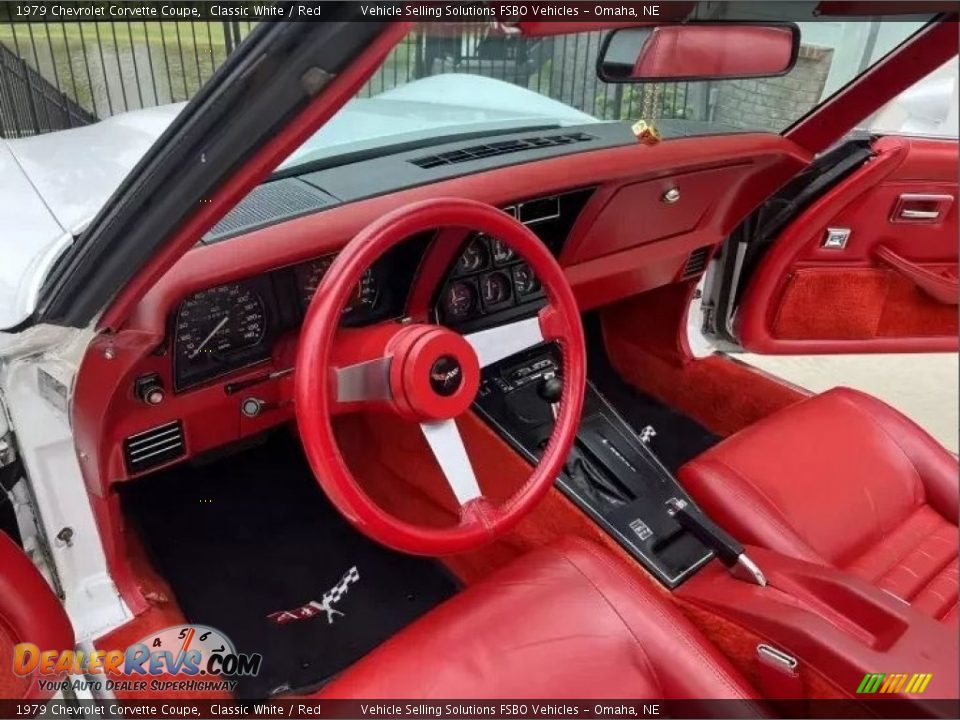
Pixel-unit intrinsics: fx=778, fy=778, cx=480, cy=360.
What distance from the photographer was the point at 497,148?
5.76 feet

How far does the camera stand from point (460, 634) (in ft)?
3.92

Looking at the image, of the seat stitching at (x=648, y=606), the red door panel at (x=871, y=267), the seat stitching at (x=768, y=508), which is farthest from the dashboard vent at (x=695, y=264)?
the seat stitching at (x=648, y=606)

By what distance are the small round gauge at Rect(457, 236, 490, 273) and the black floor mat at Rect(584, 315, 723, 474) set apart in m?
0.81

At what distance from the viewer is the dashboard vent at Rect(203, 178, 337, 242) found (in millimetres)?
1351

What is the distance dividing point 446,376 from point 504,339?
24 centimetres

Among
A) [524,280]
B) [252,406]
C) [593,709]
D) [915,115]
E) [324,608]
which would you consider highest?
[915,115]

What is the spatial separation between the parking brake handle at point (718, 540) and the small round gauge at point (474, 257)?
2.25 feet

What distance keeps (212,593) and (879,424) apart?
5.43 ft

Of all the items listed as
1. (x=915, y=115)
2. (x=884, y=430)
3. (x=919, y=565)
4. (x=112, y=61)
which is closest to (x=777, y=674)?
(x=919, y=565)

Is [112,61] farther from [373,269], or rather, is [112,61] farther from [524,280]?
[524,280]

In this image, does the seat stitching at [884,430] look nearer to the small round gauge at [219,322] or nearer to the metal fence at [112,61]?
the metal fence at [112,61]

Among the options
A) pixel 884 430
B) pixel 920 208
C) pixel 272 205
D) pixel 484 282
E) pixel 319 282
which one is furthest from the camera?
pixel 920 208

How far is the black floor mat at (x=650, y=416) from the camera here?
2449 millimetres

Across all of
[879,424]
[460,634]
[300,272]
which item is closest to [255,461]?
[300,272]
